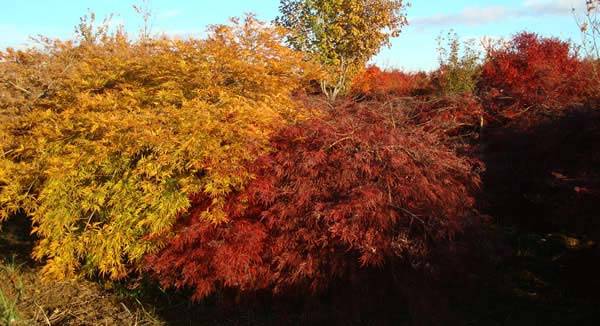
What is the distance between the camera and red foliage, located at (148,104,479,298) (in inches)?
160

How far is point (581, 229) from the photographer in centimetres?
436

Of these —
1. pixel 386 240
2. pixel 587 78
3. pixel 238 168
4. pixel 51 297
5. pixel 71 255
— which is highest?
pixel 587 78

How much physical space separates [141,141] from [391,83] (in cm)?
1174

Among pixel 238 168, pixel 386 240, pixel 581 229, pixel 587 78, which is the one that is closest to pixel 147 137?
pixel 238 168

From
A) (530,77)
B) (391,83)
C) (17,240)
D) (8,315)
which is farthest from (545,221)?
(391,83)

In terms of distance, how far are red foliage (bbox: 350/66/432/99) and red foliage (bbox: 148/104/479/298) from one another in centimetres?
779

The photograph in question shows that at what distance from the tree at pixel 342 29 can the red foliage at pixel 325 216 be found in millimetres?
6973

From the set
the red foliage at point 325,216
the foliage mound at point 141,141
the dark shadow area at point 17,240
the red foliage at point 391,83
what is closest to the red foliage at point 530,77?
the red foliage at point 391,83

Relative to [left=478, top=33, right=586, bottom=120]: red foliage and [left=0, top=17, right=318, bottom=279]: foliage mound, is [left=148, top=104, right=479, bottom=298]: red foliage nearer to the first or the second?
[left=0, top=17, right=318, bottom=279]: foliage mound

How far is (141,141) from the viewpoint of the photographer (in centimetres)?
458

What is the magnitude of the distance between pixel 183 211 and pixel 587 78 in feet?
19.3

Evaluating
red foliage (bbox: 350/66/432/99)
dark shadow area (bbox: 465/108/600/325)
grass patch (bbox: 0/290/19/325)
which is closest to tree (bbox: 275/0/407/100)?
red foliage (bbox: 350/66/432/99)

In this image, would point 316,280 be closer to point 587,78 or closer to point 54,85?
point 54,85

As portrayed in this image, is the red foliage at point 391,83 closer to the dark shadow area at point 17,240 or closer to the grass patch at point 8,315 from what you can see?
the dark shadow area at point 17,240
